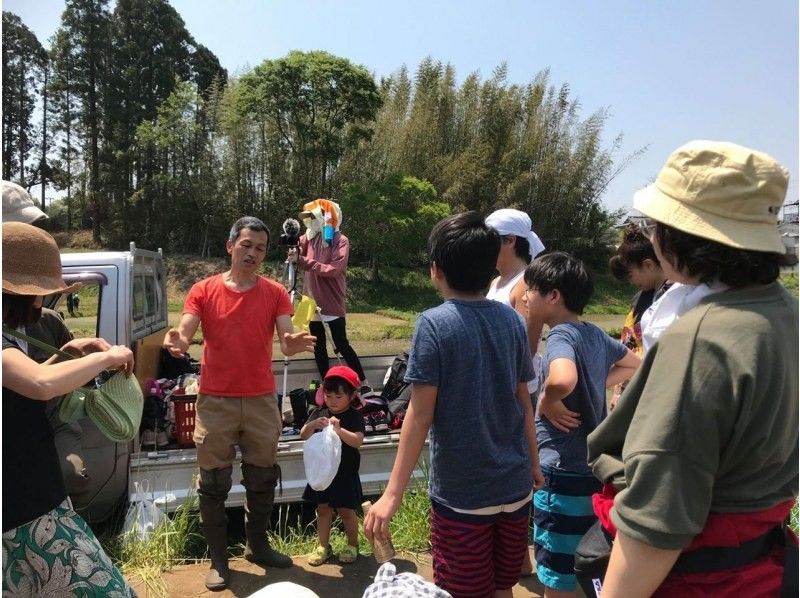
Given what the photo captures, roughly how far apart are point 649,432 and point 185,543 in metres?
2.88

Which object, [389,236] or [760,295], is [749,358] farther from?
[389,236]

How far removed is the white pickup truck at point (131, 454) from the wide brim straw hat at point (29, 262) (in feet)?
5.67

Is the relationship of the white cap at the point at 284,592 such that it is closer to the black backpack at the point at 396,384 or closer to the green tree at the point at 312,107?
the black backpack at the point at 396,384

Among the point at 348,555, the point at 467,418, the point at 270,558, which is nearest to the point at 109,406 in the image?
the point at 467,418

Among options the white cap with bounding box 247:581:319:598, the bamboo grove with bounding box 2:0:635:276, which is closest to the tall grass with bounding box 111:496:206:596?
the white cap with bounding box 247:581:319:598

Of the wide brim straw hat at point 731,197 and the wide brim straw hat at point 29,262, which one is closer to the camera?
the wide brim straw hat at point 731,197

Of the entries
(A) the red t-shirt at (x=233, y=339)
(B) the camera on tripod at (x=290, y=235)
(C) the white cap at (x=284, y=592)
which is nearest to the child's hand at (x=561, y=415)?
(C) the white cap at (x=284, y=592)

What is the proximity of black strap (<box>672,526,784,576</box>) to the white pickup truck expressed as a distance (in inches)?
101

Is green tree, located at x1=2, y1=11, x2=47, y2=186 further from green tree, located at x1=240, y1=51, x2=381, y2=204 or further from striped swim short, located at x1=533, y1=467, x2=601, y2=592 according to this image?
striped swim short, located at x1=533, y1=467, x2=601, y2=592

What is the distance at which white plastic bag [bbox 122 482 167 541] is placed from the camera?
316 cm

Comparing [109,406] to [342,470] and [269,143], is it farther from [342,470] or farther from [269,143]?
[269,143]

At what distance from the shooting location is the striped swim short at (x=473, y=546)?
1.90m

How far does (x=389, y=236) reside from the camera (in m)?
16.2

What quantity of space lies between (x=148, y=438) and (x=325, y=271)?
181cm
